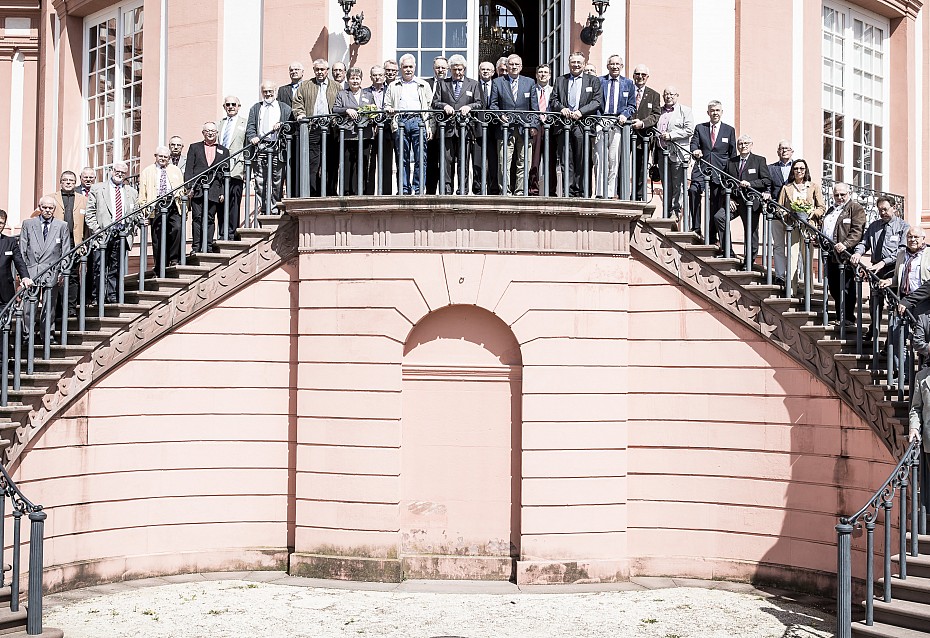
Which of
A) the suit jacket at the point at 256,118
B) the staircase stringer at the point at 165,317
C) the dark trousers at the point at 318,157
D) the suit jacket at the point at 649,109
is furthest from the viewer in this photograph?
the suit jacket at the point at 256,118

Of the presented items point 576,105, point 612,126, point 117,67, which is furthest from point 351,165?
point 117,67

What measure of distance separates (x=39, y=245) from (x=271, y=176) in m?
2.45

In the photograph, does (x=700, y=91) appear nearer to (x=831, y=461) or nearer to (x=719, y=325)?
(x=719, y=325)

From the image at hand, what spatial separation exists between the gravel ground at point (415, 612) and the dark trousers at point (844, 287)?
285 centimetres

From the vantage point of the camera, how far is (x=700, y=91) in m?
14.8

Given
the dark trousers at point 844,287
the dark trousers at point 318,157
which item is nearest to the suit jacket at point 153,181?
the dark trousers at point 318,157

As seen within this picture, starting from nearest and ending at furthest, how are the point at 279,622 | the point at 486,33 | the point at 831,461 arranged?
the point at 279,622 < the point at 831,461 < the point at 486,33

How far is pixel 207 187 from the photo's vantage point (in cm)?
1270

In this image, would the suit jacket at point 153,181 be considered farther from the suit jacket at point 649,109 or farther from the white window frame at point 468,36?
the suit jacket at point 649,109

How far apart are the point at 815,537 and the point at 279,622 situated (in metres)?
5.24

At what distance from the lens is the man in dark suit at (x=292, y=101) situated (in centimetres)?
1270

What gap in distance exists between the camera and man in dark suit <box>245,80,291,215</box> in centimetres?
1278

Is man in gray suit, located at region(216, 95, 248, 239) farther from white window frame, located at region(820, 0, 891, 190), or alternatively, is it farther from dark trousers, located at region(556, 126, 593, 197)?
white window frame, located at region(820, 0, 891, 190)

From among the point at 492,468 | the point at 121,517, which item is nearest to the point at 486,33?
the point at 492,468
